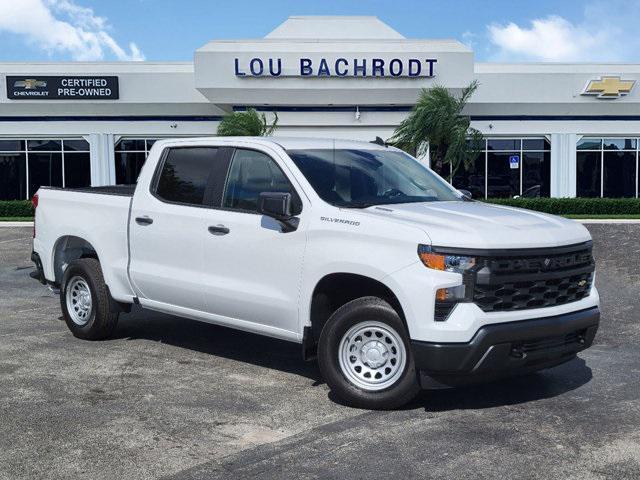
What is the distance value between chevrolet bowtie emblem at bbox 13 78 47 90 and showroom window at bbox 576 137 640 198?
2337cm

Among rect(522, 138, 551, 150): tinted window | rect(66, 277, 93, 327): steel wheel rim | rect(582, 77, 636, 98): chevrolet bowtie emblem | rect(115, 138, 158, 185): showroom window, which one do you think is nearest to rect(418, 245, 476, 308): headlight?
rect(66, 277, 93, 327): steel wheel rim

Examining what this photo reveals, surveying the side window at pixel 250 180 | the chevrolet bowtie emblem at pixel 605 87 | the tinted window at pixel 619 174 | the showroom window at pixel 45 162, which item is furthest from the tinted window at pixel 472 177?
the side window at pixel 250 180

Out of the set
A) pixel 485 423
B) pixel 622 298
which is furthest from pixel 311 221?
pixel 622 298

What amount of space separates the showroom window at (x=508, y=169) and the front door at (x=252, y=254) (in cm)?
2834

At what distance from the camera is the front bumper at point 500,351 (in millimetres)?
5246

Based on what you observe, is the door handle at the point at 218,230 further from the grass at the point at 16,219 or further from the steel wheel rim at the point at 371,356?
the grass at the point at 16,219

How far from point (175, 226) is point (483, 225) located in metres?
2.81

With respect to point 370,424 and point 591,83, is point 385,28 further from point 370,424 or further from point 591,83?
point 370,424

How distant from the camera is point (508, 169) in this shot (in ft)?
114

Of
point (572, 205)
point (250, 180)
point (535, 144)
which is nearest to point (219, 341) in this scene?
point (250, 180)

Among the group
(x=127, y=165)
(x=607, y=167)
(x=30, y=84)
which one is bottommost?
(x=607, y=167)

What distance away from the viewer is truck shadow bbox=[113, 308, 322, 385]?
720 centimetres

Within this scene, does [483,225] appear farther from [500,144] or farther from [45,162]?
[45,162]

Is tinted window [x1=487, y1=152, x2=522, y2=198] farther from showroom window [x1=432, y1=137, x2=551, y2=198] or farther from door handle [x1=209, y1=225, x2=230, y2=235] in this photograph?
door handle [x1=209, y1=225, x2=230, y2=235]
